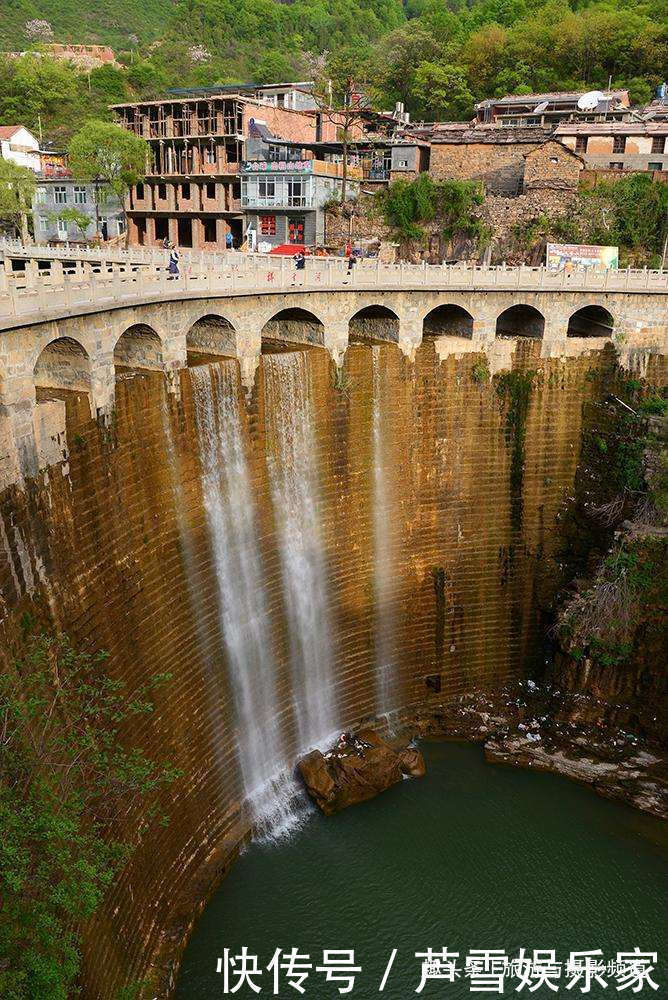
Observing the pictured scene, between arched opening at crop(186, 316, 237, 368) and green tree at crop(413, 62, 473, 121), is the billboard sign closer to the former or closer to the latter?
arched opening at crop(186, 316, 237, 368)

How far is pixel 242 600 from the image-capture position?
28.4 meters

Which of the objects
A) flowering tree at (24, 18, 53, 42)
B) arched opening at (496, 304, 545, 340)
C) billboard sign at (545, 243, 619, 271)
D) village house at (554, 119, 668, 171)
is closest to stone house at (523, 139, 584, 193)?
village house at (554, 119, 668, 171)

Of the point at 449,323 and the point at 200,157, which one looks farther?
the point at 200,157

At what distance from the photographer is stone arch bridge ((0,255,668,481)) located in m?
20.1

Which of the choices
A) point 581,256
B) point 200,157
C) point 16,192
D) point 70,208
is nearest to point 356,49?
point 200,157

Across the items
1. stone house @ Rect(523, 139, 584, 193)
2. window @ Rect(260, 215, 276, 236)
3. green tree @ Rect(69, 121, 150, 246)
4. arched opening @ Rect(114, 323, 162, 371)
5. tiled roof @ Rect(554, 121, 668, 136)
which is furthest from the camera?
green tree @ Rect(69, 121, 150, 246)

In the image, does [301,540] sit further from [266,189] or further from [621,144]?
[621,144]

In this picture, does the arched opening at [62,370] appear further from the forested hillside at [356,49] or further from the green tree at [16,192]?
the forested hillside at [356,49]

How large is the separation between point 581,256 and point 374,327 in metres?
12.1

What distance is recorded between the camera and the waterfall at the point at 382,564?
3369 cm

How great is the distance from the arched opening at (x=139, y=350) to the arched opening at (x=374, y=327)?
452 inches

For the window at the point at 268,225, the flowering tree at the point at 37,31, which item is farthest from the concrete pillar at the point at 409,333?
the flowering tree at the point at 37,31

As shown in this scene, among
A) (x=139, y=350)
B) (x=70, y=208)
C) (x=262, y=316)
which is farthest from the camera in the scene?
(x=70, y=208)

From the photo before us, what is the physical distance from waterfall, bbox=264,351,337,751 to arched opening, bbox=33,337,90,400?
8.73 m
